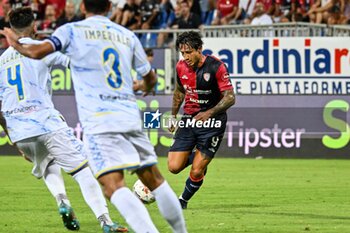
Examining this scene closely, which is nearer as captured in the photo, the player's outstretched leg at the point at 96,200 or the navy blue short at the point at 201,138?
the player's outstretched leg at the point at 96,200

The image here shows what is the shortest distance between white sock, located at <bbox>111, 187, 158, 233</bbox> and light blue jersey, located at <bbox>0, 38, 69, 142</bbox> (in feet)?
9.19

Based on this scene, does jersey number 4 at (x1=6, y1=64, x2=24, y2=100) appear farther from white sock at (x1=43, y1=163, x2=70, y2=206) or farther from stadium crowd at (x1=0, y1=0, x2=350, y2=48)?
stadium crowd at (x1=0, y1=0, x2=350, y2=48)

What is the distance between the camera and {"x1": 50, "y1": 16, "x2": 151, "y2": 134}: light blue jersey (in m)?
8.41

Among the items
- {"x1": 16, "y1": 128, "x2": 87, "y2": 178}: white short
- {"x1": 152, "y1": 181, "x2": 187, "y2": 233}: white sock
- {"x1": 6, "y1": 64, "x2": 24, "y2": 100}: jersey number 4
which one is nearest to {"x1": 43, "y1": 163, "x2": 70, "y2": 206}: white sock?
{"x1": 16, "y1": 128, "x2": 87, "y2": 178}: white short

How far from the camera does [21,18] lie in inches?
414

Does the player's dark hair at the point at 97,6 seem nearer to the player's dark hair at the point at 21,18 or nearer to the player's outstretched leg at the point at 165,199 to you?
the player's outstretched leg at the point at 165,199

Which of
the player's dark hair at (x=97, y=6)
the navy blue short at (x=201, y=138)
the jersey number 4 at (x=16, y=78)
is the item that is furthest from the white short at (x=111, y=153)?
the navy blue short at (x=201, y=138)

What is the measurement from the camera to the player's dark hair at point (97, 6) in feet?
27.9

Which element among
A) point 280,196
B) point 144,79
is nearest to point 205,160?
point 280,196

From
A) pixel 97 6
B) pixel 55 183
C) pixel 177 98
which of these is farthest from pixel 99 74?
pixel 177 98

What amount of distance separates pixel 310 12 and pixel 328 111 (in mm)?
3557

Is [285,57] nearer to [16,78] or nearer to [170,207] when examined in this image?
[16,78]

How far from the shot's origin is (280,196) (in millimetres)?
14570

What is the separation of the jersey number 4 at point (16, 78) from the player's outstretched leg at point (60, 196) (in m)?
0.88
